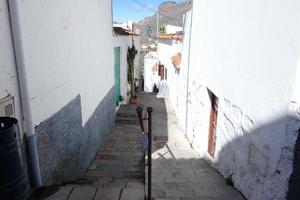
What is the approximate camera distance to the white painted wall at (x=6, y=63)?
10.6 ft

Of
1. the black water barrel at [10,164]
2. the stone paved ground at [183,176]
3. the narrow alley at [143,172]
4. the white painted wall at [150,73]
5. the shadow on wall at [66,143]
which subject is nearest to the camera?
the black water barrel at [10,164]

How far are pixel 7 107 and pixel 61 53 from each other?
1895 mm

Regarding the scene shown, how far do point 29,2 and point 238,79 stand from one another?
334 centimetres

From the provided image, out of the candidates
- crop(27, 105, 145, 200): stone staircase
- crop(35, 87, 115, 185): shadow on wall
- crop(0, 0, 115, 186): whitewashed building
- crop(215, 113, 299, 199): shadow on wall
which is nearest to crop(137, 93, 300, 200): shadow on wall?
crop(215, 113, 299, 199): shadow on wall

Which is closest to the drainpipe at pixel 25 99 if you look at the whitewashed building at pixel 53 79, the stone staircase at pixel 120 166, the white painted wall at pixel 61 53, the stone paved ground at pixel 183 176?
the whitewashed building at pixel 53 79

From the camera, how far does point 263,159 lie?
3.83 meters

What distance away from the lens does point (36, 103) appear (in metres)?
3.98

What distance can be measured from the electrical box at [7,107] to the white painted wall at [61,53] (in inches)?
16.5

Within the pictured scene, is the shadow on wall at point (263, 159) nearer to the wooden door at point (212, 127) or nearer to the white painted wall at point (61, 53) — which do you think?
the wooden door at point (212, 127)

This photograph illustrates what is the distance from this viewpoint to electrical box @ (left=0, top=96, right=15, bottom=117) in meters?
3.21

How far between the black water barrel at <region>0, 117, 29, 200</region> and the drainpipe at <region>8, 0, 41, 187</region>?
28.7 inches

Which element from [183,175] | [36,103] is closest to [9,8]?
[36,103]

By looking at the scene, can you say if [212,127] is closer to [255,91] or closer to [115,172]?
[115,172]

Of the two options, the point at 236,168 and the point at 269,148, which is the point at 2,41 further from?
the point at 236,168
